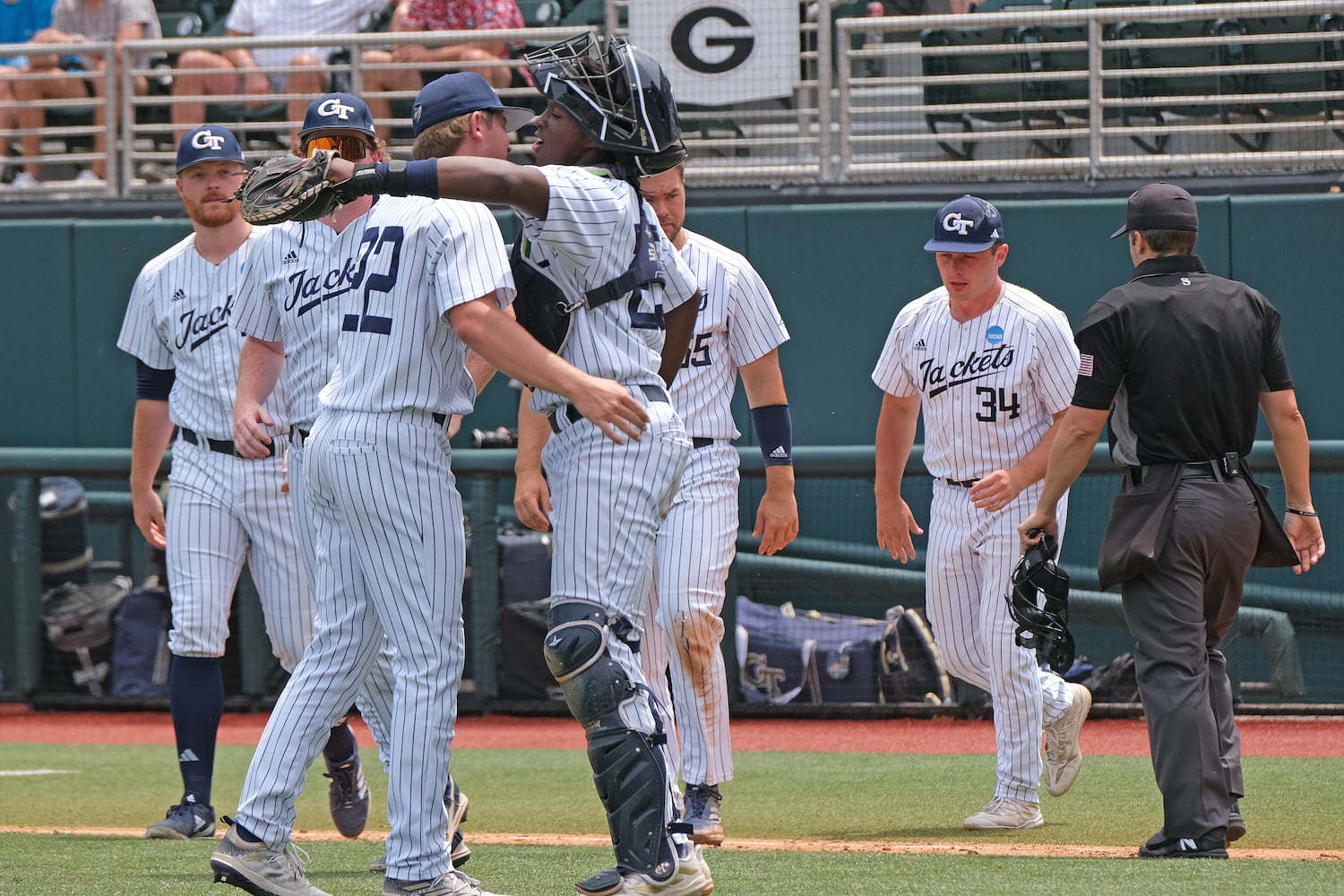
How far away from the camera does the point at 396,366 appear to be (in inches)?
137

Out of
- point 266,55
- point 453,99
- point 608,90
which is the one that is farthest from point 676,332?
point 266,55

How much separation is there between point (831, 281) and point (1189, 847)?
5729 millimetres

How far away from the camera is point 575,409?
135 inches

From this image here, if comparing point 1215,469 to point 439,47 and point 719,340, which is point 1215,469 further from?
point 439,47

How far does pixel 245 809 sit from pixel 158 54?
8.92 meters

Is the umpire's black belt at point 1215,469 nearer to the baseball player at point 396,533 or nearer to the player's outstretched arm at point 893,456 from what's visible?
the player's outstretched arm at point 893,456

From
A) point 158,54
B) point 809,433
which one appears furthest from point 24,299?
point 809,433

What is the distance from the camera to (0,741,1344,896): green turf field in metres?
3.90

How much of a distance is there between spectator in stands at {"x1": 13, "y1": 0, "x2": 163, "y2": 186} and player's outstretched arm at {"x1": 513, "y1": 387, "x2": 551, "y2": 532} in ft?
25.3

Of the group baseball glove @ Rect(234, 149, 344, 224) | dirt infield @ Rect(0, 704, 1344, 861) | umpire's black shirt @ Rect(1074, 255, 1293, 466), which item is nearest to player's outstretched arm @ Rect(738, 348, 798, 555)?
umpire's black shirt @ Rect(1074, 255, 1293, 466)

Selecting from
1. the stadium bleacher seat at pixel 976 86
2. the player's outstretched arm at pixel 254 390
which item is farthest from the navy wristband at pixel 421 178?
the stadium bleacher seat at pixel 976 86

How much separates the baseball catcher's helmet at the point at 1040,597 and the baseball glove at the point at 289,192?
239 centimetres

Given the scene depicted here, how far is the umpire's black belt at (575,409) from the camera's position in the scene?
3.46 m

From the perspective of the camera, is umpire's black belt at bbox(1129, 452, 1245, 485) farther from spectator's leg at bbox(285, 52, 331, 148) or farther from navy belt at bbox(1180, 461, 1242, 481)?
spectator's leg at bbox(285, 52, 331, 148)
